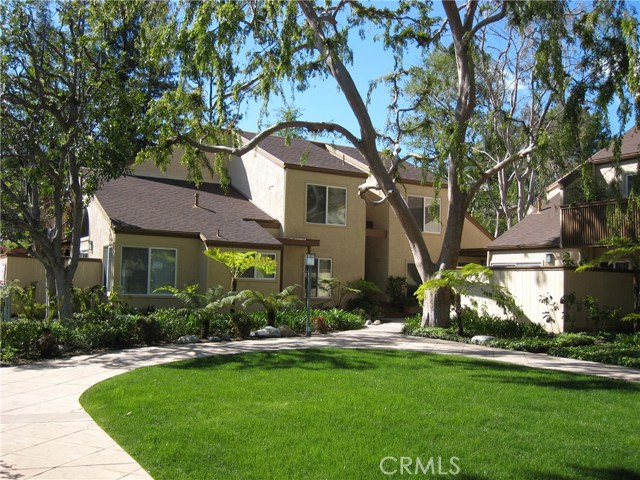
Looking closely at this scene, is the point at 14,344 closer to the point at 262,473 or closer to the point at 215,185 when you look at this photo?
the point at 262,473

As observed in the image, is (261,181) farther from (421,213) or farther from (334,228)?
(421,213)

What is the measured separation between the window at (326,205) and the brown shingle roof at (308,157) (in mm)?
802

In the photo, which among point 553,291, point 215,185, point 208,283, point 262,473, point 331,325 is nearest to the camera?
point 262,473

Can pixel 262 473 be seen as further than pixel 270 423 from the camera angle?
No

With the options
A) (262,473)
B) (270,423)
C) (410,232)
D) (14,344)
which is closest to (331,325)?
(410,232)

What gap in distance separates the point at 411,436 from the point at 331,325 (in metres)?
12.0

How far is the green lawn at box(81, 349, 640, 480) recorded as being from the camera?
566 centimetres

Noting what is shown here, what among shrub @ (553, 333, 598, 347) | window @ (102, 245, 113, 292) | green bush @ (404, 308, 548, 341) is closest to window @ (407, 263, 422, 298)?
green bush @ (404, 308, 548, 341)

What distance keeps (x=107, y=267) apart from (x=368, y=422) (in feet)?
49.4

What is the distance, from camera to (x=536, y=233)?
2241 cm

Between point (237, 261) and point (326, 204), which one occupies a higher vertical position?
point (326, 204)

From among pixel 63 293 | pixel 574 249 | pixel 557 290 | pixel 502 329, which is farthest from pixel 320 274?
pixel 63 293

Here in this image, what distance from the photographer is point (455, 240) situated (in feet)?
58.1

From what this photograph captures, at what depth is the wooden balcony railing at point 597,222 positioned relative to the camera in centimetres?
1759
